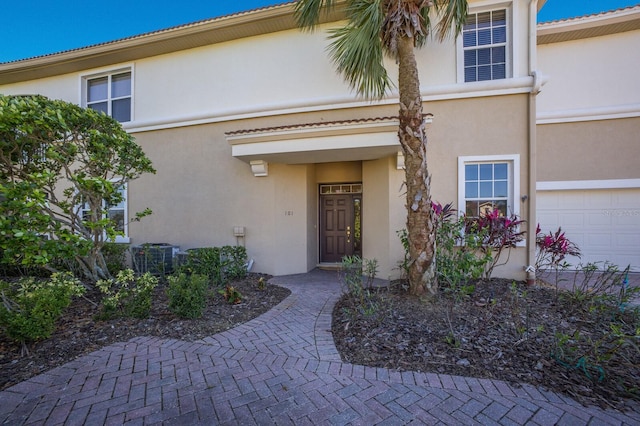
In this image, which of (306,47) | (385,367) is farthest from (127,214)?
(385,367)

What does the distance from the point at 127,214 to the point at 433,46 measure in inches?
362

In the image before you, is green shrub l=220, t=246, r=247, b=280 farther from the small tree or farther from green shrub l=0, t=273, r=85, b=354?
green shrub l=0, t=273, r=85, b=354

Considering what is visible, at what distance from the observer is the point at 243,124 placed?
293 inches

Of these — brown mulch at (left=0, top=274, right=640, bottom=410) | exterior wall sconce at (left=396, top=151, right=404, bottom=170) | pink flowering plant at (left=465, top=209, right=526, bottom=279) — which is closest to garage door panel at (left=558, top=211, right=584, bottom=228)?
pink flowering plant at (left=465, top=209, right=526, bottom=279)

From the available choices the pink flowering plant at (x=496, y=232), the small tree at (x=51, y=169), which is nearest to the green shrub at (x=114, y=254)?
the small tree at (x=51, y=169)

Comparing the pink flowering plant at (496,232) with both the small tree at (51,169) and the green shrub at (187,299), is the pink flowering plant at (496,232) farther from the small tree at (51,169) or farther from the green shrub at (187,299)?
the small tree at (51,169)

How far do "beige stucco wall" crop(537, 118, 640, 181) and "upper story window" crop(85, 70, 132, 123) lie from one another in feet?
38.9

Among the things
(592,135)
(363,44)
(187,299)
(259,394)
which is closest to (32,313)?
(187,299)

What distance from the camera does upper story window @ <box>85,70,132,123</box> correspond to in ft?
28.1

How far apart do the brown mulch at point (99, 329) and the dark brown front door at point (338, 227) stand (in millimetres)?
3533

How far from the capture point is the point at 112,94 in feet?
28.4

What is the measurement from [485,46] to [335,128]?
153 inches

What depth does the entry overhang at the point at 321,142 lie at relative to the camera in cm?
569

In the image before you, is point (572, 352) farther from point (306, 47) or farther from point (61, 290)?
point (306, 47)
